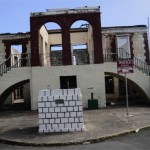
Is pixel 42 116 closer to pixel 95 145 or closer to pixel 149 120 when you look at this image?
pixel 95 145

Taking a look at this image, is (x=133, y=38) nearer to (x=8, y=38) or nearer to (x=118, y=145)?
(x=8, y=38)

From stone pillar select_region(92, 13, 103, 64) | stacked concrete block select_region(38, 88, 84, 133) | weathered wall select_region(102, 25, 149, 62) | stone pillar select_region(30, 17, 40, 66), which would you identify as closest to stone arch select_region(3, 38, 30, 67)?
stone pillar select_region(30, 17, 40, 66)

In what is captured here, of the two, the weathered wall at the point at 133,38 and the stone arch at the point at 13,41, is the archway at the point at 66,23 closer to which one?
the weathered wall at the point at 133,38

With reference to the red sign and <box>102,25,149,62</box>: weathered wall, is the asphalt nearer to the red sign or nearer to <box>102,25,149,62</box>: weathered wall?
the red sign

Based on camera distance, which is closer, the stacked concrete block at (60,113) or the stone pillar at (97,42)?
the stacked concrete block at (60,113)

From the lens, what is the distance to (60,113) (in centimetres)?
1318

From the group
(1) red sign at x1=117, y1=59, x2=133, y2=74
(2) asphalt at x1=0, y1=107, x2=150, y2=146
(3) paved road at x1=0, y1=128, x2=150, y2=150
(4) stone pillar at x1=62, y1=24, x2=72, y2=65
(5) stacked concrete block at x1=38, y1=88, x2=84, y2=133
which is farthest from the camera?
(4) stone pillar at x1=62, y1=24, x2=72, y2=65

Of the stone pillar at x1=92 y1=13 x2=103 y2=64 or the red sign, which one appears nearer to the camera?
the red sign

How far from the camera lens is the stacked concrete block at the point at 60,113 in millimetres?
13156

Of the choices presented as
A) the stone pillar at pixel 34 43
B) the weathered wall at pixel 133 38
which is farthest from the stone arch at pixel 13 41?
the weathered wall at pixel 133 38

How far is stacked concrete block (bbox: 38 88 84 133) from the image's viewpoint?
1316 cm

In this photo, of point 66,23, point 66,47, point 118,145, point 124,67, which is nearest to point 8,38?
point 66,23

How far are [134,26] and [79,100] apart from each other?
55.2 ft

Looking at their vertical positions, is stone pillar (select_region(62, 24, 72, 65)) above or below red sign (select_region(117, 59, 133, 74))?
above
